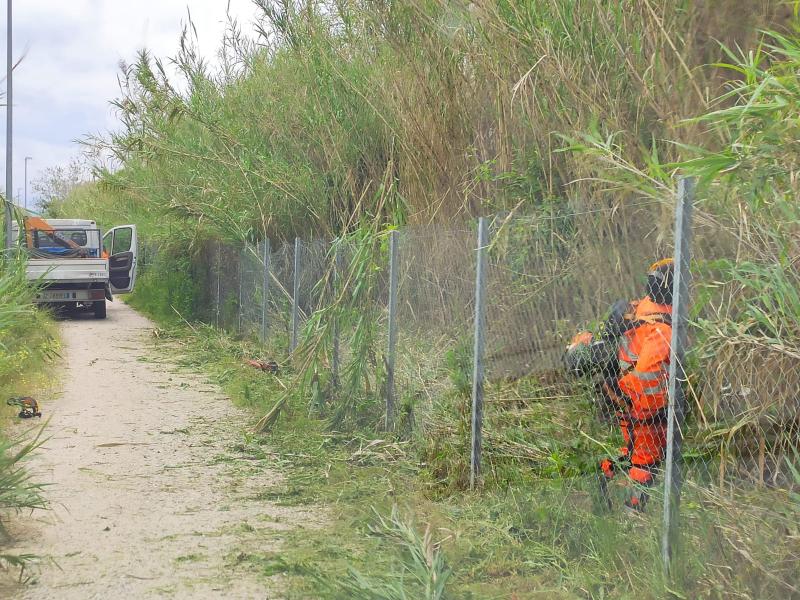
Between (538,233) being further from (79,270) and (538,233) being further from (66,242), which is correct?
(66,242)

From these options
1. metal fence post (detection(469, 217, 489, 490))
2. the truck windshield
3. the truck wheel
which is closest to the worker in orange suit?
metal fence post (detection(469, 217, 489, 490))

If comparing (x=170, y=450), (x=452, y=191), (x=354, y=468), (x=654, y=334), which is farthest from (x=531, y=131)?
(x=170, y=450)

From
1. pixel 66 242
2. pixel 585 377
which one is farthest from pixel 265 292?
pixel 66 242

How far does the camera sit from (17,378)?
1054cm

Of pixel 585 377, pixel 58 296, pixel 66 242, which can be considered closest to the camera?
pixel 585 377

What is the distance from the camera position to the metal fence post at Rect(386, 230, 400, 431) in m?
7.95

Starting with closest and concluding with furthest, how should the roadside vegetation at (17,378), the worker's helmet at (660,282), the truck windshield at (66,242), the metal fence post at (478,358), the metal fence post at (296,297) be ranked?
1. the worker's helmet at (660,282)
2. the roadside vegetation at (17,378)
3. the metal fence post at (478,358)
4. the metal fence post at (296,297)
5. the truck windshield at (66,242)

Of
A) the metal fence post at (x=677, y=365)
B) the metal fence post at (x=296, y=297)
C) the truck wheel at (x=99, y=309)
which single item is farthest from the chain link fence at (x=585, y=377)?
the truck wheel at (x=99, y=309)

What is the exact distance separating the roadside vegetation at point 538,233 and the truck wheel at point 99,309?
10.7 metres

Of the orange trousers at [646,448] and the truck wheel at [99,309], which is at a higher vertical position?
the truck wheel at [99,309]

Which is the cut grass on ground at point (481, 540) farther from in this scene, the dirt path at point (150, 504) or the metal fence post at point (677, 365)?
the dirt path at point (150, 504)

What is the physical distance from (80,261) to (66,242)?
2.84 meters

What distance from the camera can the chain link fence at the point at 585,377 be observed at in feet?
12.1

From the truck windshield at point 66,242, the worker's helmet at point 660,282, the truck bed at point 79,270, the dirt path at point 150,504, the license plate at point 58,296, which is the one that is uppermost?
the truck windshield at point 66,242
